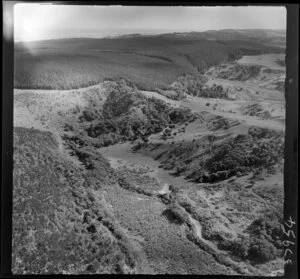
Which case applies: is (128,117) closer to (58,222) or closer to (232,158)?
(232,158)

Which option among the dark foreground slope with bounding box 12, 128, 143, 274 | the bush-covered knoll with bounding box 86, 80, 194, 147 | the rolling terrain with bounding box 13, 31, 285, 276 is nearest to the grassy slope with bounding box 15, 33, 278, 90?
the rolling terrain with bounding box 13, 31, 285, 276

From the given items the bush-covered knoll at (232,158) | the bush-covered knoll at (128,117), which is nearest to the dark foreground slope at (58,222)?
the bush-covered knoll at (128,117)

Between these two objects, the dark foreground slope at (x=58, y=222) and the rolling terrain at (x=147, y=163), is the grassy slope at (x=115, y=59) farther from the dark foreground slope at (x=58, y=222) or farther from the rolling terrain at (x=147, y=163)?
the dark foreground slope at (x=58, y=222)

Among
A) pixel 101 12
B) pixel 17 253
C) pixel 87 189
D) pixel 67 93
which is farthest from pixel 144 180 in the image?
pixel 101 12

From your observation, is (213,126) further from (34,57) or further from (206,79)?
(34,57)

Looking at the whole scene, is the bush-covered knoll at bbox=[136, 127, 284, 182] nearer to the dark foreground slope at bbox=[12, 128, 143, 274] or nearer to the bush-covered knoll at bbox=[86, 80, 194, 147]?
the bush-covered knoll at bbox=[86, 80, 194, 147]

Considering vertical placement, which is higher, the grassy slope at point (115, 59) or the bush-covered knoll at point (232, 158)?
the grassy slope at point (115, 59)
